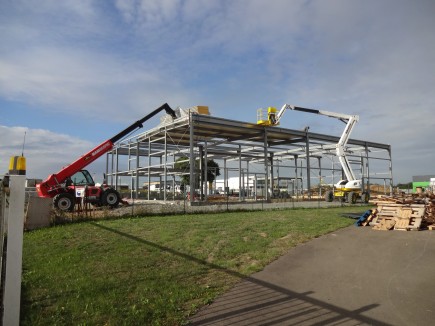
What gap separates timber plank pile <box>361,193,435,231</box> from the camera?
12.8 m

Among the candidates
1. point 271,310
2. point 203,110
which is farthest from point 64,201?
point 271,310

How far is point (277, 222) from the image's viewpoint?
13688mm

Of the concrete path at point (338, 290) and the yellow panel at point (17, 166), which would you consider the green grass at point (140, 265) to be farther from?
the yellow panel at point (17, 166)

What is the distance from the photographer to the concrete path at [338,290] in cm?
527

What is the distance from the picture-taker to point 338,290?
21.4ft

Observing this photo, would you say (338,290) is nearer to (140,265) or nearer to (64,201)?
(140,265)

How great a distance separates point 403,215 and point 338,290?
26.6ft

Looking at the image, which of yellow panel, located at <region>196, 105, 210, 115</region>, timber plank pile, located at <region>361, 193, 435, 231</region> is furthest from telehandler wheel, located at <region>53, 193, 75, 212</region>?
timber plank pile, located at <region>361, 193, 435, 231</region>

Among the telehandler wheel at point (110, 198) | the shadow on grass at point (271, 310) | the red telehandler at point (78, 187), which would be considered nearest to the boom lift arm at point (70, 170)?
the red telehandler at point (78, 187)

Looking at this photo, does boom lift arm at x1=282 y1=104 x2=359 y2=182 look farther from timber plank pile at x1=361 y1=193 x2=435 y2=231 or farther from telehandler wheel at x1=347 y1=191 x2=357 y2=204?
timber plank pile at x1=361 y1=193 x2=435 y2=231

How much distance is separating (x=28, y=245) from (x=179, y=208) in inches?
319

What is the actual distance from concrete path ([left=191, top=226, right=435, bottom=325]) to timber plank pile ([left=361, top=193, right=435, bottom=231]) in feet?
8.76

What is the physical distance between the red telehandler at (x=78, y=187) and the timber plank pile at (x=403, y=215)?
1294cm

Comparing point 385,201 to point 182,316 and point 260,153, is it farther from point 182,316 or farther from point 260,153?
point 260,153
